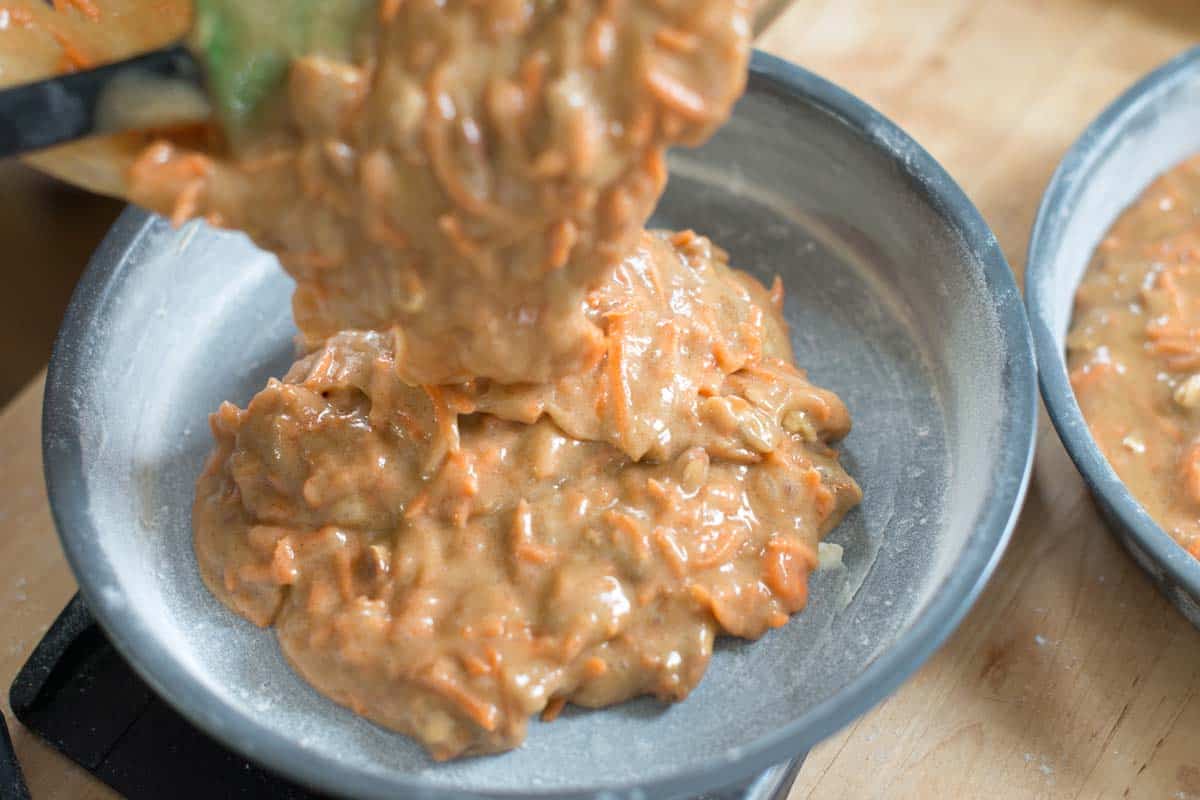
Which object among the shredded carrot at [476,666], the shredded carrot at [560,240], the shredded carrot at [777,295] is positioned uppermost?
the shredded carrot at [560,240]

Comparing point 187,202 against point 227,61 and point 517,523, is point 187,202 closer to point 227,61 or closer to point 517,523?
point 227,61

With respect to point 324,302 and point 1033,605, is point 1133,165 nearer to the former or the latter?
point 1033,605

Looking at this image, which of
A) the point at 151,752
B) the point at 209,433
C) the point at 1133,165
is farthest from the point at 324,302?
the point at 1133,165

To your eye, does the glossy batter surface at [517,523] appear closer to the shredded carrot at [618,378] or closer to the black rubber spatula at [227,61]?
the shredded carrot at [618,378]

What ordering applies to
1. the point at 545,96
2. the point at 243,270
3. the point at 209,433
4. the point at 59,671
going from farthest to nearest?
the point at 243,270 < the point at 209,433 < the point at 59,671 < the point at 545,96

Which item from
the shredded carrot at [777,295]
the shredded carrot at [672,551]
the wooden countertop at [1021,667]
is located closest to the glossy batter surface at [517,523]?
the shredded carrot at [672,551]

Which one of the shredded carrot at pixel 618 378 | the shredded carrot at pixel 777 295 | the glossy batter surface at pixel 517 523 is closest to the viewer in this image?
the glossy batter surface at pixel 517 523
